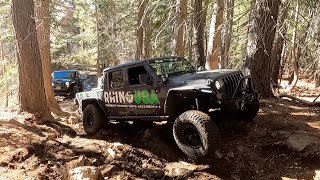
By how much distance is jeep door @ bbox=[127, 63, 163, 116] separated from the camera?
600cm

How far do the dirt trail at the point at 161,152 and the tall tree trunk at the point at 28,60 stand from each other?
0.57 m

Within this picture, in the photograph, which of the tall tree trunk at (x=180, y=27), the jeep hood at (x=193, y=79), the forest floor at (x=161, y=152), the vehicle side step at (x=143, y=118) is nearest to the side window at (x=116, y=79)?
the vehicle side step at (x=143, y=118)

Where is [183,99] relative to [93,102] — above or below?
above

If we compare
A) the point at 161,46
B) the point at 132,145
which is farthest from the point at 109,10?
the point at 132,145

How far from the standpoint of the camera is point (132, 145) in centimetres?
643

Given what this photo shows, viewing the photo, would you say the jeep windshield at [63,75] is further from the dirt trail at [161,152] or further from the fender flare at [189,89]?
the fender flare at [189,89]

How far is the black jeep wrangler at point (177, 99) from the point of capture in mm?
5211

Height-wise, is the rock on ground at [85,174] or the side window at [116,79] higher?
the side window at [116,79]

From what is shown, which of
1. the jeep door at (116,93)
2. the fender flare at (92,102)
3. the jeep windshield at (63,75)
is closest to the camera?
the jeep door at (116,93)

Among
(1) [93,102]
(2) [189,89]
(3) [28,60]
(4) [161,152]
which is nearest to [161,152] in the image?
(4) [161,152]

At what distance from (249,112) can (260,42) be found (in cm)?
297

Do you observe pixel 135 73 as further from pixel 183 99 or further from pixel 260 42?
pixel 260 42

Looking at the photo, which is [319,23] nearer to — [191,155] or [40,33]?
[191,155]

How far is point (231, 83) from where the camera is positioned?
18.5 feet
